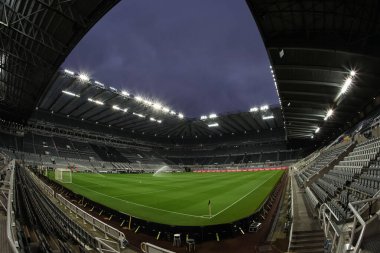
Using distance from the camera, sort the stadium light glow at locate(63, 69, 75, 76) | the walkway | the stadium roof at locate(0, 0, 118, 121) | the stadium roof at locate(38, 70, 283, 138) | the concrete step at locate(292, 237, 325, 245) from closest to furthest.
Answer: the concrete step at locate(292, 237, 325, 245) → the walkway → the stadium roof at locate(0, 0, 118, 121) → the stadium light glow at locate(63, 69, 75, 76) → the stadium roof at locate(38, 70, 283, 138)

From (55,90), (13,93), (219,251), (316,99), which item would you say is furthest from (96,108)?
(219,251)

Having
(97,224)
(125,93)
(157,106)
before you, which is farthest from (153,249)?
(157,106)

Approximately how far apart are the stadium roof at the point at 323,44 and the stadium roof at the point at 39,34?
11694 millimetres

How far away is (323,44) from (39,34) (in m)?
22.1

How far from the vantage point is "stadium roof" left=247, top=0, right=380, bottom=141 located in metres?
16.8

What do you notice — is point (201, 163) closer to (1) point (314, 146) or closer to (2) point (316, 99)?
(1) point (314, 146)

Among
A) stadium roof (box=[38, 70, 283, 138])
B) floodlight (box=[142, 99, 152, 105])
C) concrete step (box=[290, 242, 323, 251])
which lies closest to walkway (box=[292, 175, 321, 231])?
concrete step (box=[290, 242, 323, 251])

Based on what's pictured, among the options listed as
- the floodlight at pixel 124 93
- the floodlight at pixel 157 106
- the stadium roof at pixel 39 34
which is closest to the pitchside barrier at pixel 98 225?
the stadium roof at pixel 39 34

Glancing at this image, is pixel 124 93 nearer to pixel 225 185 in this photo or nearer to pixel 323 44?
pixel 225 185

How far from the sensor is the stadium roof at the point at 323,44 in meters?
16.8

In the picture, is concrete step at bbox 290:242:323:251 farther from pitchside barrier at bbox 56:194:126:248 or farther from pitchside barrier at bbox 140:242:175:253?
pitchside barrier at bbox 56:194:126:248

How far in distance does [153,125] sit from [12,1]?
68.3 meters

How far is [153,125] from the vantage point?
86.2m

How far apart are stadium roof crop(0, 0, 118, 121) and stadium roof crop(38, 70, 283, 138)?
13222 millimetres
